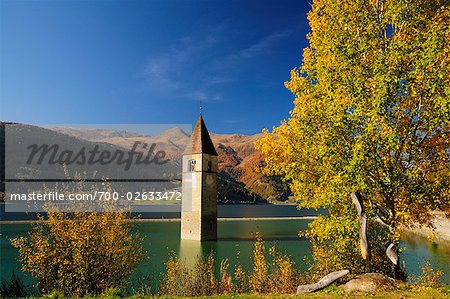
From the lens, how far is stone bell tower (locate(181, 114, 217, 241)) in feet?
172

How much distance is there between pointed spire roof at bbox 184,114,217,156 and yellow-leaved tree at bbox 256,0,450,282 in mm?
41098

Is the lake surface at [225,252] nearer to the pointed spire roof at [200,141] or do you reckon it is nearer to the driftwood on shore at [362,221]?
the driftwood on shore at [362,221]

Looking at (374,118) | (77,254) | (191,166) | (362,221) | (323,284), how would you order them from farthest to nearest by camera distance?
1. (191,166)
2. (77,254)
3. (362,221)
4. (323,284)
5. (374,118)

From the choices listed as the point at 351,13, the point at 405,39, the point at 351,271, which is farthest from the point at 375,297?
the point at 351,13

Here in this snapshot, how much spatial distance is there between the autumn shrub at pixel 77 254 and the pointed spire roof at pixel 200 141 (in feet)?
133

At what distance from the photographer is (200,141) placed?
186 feet

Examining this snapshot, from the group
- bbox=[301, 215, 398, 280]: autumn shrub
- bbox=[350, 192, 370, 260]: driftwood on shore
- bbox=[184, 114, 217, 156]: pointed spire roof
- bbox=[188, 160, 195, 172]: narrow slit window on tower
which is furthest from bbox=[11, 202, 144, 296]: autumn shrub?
bbox=[184, 114, 217, 156]: pointed spire roof

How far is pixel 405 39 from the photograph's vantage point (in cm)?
1327

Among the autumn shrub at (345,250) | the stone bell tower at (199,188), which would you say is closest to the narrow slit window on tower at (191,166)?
the stone bell tower at (199,188)

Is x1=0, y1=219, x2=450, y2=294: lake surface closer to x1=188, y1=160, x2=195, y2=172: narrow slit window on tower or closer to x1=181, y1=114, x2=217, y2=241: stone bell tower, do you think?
x1=181, y1=114, x2=217, y2=241: stone bell tower

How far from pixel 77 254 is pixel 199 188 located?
39.7 metres

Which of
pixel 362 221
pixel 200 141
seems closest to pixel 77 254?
pixel 362 221

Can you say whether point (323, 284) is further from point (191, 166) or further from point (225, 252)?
point (191, 166)

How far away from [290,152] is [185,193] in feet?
142
